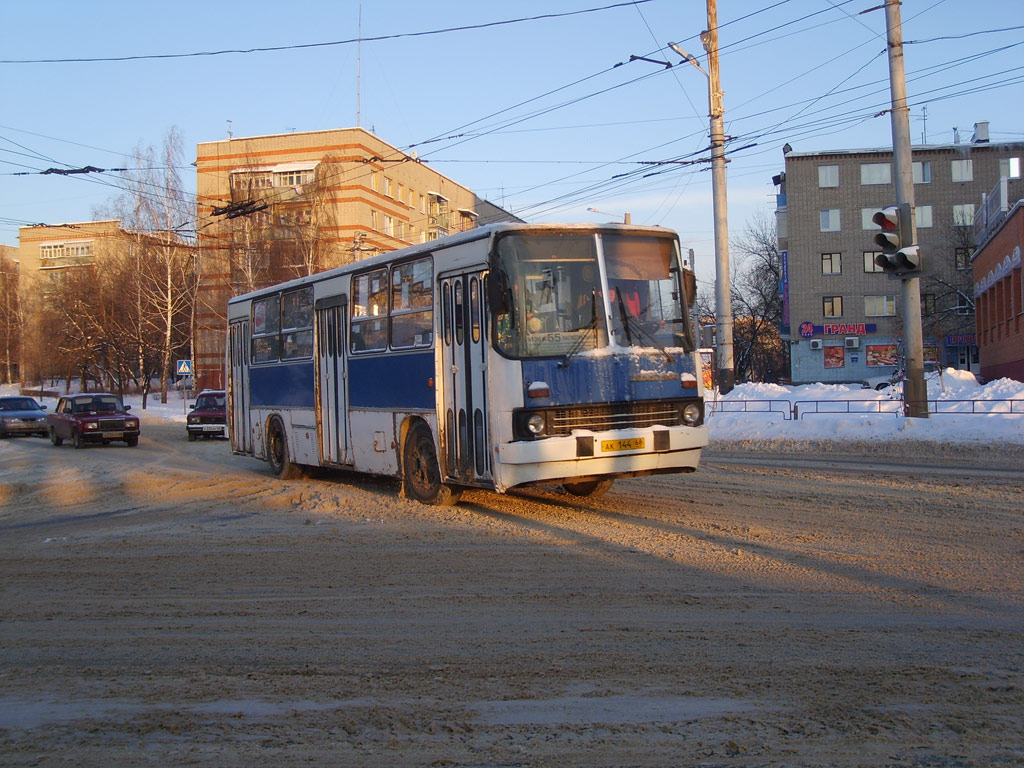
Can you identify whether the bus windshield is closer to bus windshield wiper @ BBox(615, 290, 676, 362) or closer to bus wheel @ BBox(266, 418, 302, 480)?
bus windshield wiper @ BBox(615, 290, 676, 362)

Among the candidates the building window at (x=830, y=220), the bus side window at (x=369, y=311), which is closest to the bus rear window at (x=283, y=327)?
the bus side window at (x=369, y=311)

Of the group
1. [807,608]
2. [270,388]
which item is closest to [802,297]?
[270,388]

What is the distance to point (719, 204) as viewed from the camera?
25062 millimetres

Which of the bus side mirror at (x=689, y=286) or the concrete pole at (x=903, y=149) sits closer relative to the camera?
the bus side mirror at (x=689, y=286)

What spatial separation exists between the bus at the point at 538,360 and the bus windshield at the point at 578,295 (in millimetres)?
14

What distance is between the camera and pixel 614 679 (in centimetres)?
504

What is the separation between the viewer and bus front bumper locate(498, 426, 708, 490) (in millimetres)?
9992

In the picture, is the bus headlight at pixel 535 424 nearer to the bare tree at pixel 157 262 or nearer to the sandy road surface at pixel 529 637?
the sandy road surface at pixel 529 637

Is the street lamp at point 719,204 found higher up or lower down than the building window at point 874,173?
lower down

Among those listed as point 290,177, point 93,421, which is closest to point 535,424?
point 93,421

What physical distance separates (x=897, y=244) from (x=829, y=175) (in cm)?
4696

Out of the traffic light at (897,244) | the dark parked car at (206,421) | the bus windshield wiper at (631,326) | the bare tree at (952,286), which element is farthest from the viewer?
the bare tree at (952,286)

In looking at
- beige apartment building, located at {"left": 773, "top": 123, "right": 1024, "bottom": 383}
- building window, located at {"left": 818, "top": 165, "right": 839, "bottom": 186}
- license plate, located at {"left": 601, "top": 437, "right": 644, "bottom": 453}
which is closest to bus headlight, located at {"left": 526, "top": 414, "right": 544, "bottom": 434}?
license plate, located at {"left": 601, "top": 437, "right": 644, "bottom": 453}

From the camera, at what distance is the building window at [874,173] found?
2387 inches
